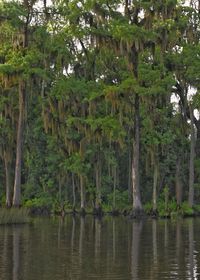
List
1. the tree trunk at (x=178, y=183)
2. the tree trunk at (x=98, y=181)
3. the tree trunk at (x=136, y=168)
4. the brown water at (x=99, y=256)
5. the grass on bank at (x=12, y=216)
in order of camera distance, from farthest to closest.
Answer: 1. the tree trunk at (x=178, y=183)
2. the tree trunk at (x=98, y=181)
3. the tree trunk at (x=136, y=168)
4. the grass on bank at (x=12, y=216)
5. the brown water at (x=99, y=256)

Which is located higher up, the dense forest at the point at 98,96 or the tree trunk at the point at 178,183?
the dense forest at the point at 98,96

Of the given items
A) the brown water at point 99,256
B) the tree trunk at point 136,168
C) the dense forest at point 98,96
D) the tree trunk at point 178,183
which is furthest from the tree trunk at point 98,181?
the brown water at point 99,256

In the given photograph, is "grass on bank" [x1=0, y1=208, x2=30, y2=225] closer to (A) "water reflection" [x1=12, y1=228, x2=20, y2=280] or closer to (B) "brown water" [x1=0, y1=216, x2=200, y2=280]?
(A) "water reflection" [x1=12, y1=228, x2=20, y2=280]

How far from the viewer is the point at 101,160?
5538 cm

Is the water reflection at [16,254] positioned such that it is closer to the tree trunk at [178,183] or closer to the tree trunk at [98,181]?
the tree trunk at [98,181]

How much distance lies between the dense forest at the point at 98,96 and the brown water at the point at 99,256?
712 inches

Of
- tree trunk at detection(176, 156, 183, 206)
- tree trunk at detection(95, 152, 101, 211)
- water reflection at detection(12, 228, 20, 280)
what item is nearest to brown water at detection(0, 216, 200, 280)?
water reflection at detection(12, 228, 20, 280)

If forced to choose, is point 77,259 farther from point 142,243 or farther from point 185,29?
point 185,29

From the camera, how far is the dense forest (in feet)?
145

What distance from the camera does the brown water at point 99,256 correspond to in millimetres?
14883

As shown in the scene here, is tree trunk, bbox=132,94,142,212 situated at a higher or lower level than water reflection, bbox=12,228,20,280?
higher

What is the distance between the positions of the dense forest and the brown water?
59.4 feet

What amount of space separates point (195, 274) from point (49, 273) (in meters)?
3.39

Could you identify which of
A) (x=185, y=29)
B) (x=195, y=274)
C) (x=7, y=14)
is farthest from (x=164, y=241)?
(x=185, y=29)
